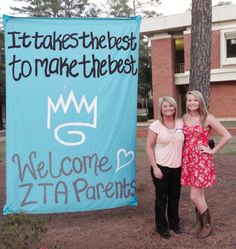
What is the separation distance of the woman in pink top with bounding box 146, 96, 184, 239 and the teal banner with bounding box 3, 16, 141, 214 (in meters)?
0.76

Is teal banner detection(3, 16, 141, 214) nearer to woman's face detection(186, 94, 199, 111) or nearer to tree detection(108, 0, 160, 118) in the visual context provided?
woman's face detection(186, 94, 199, 111)

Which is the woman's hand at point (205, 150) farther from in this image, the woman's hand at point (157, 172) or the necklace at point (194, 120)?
the woman's hand at point (157, 172)

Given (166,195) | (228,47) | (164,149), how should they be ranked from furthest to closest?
1. (228,47)
2. (166,195)
3. (164,149)

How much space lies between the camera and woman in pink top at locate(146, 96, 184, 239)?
4.53 metres

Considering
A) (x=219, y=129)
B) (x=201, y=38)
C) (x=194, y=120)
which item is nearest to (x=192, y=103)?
(x=194, y=120)

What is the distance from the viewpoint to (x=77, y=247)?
4.59 m

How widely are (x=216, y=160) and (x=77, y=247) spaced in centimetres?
591

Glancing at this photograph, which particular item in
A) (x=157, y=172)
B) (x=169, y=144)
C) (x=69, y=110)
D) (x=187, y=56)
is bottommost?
(x=157, y=172)

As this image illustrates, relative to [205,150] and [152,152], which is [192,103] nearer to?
[205,150]

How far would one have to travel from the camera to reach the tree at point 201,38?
21.5 feet

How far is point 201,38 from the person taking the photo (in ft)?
21.5

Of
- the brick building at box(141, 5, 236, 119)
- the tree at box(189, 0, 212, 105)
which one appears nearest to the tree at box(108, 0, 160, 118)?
the brick building at box(141, 5, 236, 119)

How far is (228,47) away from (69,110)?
1109 inches

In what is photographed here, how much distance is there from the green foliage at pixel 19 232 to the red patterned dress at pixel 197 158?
1647 millimetres
